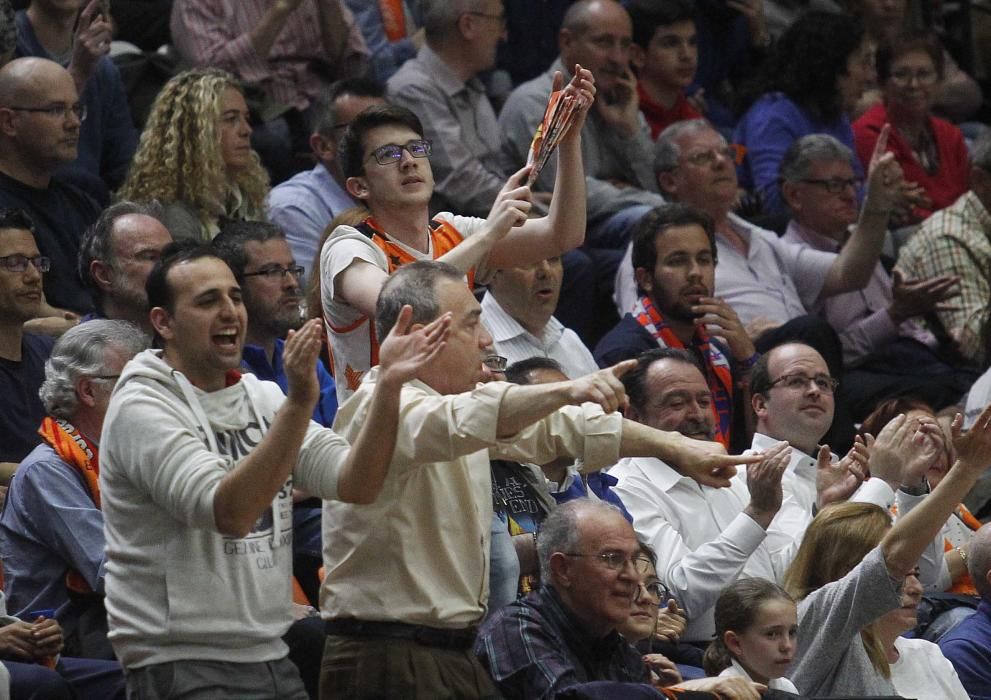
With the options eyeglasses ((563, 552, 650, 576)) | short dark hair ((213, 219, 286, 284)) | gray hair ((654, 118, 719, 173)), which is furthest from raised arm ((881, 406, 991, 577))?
gray hair ((654, 118, 719, 173))

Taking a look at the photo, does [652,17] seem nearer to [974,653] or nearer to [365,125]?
[365,125]

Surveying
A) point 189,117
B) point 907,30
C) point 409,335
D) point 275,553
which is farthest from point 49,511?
point 907,30

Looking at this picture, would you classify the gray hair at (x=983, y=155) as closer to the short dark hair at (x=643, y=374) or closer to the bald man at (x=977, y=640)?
the short dark hair at (x=643, y=374)

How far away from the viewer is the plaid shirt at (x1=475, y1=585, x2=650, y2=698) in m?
3.96

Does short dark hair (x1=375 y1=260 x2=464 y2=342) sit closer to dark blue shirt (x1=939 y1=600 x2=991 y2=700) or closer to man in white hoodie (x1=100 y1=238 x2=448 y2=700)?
man in white hoodie (x1=100 y1=238 x2=448 y2=700)

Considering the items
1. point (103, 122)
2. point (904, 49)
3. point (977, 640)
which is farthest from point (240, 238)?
point (904, 49)

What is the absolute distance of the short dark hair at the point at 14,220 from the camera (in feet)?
18.0

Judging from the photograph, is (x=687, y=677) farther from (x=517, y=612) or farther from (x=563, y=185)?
(x=563, y=185)

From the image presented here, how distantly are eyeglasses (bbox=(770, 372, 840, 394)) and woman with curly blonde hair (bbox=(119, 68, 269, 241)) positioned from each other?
2.09 metres

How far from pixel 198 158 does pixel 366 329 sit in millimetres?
2114

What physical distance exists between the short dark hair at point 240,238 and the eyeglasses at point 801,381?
1.77 metres

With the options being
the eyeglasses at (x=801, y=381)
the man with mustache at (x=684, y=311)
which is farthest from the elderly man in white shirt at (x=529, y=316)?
the eyeglasses at (x=801, y=381)

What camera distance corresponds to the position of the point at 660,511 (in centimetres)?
531

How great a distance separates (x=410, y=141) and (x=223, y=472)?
5.08ft
